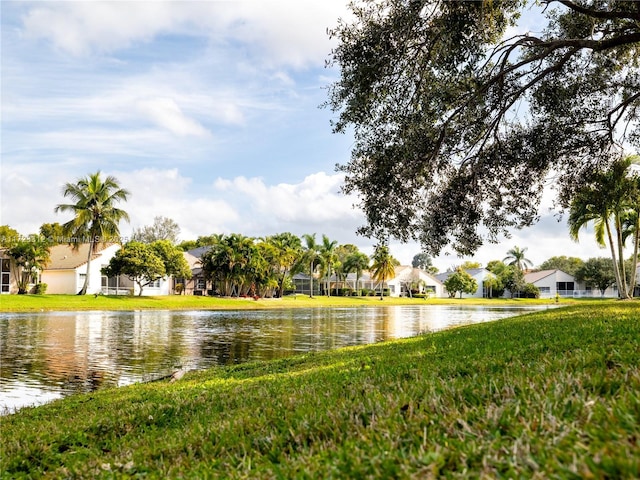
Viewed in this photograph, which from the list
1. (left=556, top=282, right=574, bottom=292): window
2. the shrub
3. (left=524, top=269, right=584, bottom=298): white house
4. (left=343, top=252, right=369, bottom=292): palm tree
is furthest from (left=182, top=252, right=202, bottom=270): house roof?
(left=556, top=282, right=574, bottom=292): window

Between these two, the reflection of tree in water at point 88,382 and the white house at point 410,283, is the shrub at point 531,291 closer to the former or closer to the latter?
the white house at point 410,283

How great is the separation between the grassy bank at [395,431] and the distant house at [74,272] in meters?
67.4

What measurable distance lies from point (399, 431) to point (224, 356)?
57.3ft

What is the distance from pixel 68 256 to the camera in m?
73.6

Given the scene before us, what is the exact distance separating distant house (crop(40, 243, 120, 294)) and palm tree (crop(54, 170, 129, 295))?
9062 mm

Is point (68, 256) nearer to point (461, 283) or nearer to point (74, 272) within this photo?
point (74, 272)

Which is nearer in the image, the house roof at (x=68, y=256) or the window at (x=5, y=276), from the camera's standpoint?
the window at (x=5, y=276)

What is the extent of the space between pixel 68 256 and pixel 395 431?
77756mm

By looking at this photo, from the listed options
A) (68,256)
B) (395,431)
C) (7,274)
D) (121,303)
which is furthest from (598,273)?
(395,431)

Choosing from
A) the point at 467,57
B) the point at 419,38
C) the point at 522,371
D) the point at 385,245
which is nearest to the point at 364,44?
the point at 419,38

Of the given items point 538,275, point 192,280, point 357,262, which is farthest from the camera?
point 538,275

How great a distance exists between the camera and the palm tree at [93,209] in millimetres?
60031

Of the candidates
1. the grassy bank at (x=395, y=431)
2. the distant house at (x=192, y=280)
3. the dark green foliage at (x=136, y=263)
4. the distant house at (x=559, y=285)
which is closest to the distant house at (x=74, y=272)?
the dark green foliage at (x=136, y=263)

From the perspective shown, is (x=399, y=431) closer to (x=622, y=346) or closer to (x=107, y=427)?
(x=622, y=346)
